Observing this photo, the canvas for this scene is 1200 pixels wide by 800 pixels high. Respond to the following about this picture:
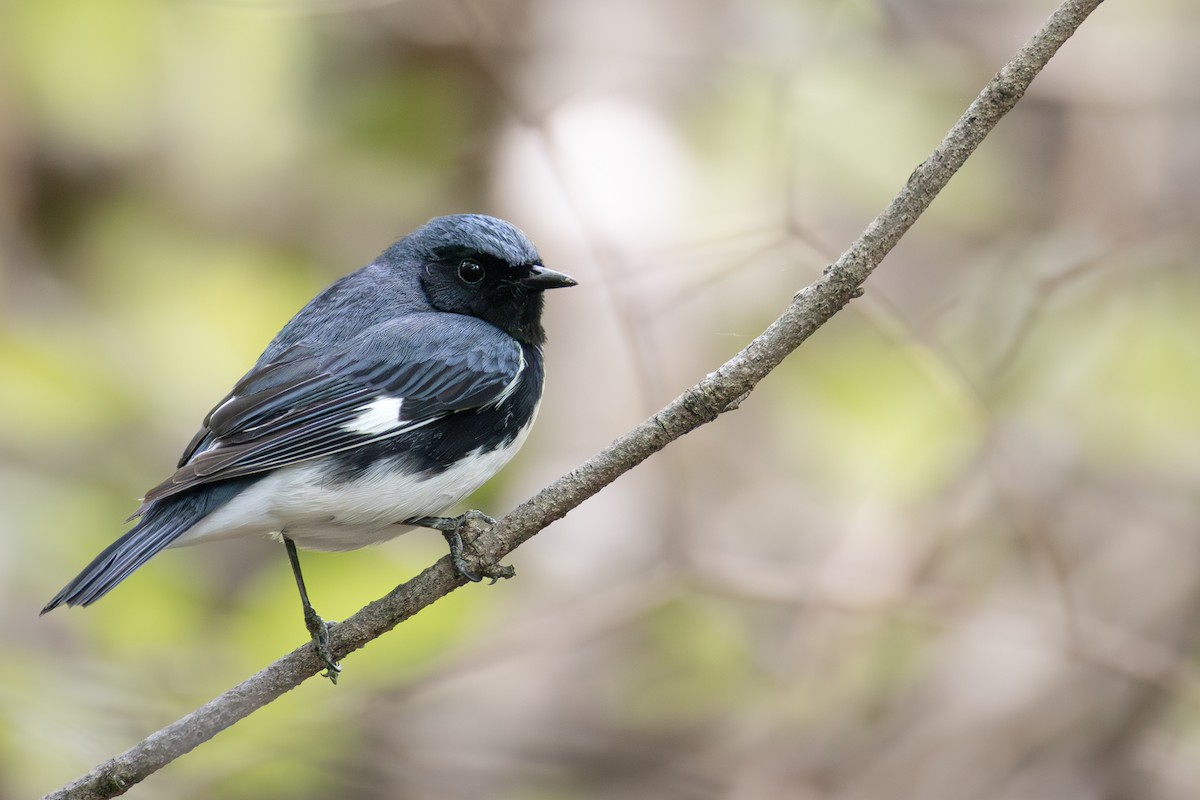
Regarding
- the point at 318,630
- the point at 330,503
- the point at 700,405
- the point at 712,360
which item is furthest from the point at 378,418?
the point at 712,360

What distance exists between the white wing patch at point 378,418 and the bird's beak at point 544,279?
1.42 ft

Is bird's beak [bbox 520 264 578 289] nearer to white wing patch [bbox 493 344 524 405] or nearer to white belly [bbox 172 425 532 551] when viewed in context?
white wing patch [bbox 493 344 524 405]

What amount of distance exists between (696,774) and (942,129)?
243 cm

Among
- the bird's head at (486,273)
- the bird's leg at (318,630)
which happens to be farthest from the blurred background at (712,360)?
the bird's head at (486,273)

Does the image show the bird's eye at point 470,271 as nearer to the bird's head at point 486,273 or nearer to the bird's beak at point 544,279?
the bird's head at point 486,273

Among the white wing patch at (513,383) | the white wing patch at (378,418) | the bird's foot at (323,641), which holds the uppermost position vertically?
the white wing patch at (513,383)

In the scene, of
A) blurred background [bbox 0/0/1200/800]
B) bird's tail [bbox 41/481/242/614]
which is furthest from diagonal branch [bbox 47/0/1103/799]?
blurred background [bbox 0/0/1200/800]

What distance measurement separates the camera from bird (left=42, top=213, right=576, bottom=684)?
2.43 m

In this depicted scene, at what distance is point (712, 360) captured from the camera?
181 inches

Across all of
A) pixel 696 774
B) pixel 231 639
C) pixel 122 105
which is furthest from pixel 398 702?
pixel 122 105

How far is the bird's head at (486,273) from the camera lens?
2867 mm

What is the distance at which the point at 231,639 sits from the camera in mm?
3188

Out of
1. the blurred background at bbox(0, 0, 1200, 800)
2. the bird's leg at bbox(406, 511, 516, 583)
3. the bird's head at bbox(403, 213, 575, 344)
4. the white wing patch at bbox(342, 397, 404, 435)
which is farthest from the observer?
the blurred background at bbox(0, 0, 1200, 800)

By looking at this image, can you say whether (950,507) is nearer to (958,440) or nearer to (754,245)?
(958,440)
